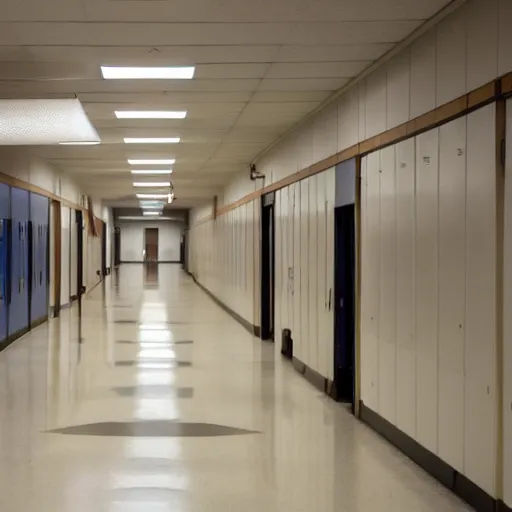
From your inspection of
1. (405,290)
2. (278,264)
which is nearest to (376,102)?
(405,290)

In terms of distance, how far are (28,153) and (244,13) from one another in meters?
8.34

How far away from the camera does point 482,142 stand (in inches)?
163

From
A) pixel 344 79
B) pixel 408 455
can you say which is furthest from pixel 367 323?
pixel 344 79

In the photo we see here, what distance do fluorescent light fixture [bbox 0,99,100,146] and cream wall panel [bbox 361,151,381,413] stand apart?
2791 millimetres

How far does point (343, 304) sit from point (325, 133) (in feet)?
6.09

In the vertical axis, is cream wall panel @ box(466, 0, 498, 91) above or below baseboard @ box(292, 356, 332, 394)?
above

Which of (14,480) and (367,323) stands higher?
(367,323)

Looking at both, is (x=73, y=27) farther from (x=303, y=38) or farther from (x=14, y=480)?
(x=14, y=480)

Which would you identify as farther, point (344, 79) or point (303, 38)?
point (344, 79)

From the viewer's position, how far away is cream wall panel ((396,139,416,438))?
5.29 m

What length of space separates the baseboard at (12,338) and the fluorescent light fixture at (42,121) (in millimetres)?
3742

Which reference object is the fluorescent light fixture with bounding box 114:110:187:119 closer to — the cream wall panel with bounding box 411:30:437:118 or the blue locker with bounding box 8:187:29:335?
the blue locker with bounding box 8:187:29:335

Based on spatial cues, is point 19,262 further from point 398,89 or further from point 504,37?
point 504,37

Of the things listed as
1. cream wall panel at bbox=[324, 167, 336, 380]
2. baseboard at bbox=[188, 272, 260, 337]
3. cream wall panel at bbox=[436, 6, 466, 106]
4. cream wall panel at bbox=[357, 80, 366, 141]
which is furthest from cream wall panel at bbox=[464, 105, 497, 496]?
baseboard at bbox=[188, 272, 260, 337]
